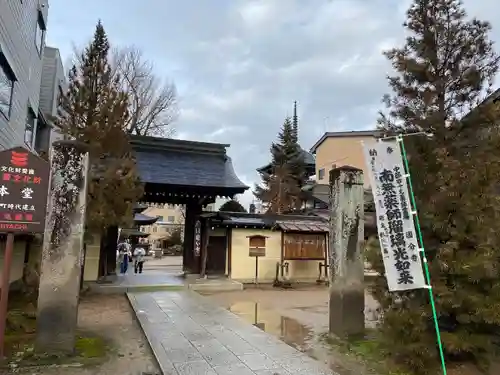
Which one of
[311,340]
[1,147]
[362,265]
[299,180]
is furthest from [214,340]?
[299,180]

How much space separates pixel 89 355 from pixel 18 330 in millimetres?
2029

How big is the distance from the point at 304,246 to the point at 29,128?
13007 mm

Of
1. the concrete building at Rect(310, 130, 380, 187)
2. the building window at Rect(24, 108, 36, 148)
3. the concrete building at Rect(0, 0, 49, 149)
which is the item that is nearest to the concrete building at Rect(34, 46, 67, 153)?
the building window at Rect(24, 108, 36, 148)

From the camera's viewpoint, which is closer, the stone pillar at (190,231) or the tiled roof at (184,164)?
the tiled roof at (184,164)

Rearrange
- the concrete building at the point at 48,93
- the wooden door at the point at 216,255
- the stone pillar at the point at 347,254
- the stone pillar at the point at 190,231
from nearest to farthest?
1. the stone pillar at the point at 347,254
2. the wooden door at the point at 216,255
3. the stone pillar at the point at 190,231
4. the concrete building at the point at 48,93

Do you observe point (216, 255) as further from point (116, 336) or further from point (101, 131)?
point (116, 336)

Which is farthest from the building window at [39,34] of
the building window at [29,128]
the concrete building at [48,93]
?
the concrete building at [48,93]

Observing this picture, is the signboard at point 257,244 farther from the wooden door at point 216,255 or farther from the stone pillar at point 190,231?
the stone pillar at point 190,231

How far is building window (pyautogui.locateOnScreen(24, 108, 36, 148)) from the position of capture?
15.3 meters

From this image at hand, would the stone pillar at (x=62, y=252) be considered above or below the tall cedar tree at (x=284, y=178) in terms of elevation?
below

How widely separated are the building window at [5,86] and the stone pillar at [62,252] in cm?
669

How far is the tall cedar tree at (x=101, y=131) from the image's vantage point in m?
10.2

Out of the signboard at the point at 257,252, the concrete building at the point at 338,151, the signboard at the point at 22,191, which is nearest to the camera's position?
the signboard at the point at 22,191

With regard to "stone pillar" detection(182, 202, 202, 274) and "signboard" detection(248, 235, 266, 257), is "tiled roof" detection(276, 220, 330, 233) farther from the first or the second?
"stone pillar" detection(182, 202, 202, 274)
